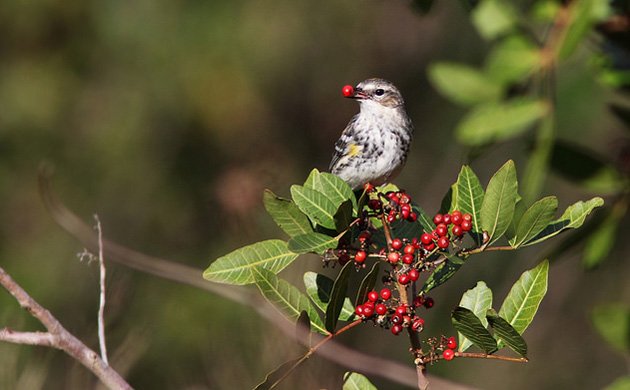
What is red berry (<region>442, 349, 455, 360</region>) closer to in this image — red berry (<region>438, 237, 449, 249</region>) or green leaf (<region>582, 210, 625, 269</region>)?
red berry (<region>438, 237, 449, 249</region>)

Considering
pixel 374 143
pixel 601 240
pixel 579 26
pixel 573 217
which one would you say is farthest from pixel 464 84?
pixel 374 143

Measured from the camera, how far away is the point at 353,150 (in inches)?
158

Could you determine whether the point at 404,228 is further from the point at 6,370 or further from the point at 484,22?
the point at 6,370

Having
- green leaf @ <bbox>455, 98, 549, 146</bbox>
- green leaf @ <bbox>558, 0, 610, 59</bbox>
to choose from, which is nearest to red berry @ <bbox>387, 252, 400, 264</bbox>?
green leaf @ <bbox>455, 98, 549, 146</bbox>

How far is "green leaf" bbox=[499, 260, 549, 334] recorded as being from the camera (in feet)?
5.34

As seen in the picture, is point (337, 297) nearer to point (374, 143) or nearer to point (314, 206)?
point (314, 206)

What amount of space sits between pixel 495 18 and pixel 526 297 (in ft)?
1.92

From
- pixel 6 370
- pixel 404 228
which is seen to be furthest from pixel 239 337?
pixel 404 228

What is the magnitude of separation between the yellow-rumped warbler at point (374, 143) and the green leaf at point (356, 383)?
2157mm

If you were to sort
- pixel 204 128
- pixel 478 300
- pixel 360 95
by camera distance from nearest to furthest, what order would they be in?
1. pixel 478 300
2. pixel 360 95
3. pixel 204 128

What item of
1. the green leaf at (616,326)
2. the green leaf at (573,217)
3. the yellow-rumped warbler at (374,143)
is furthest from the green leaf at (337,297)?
the yellow-rumped warbler at (374,143)

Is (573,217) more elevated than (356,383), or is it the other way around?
(573,217)

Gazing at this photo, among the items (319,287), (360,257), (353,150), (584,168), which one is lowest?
(353,150)

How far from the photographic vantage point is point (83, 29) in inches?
261
